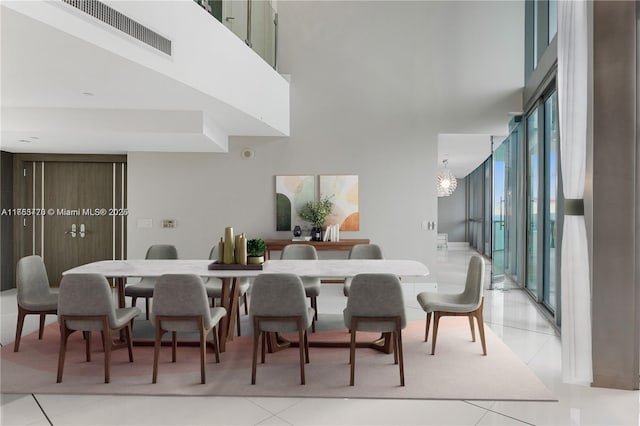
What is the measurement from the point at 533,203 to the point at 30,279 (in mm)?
6159

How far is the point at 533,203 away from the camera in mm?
6516

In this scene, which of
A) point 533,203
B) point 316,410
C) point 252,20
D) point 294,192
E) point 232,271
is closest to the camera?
point 316,410

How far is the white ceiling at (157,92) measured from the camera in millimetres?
3423

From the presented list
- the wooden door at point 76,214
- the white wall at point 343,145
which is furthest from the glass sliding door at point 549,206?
the wooden door at point 76,214

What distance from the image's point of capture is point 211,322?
354 centimetres

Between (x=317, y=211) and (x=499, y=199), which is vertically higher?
(x=499, y=199)

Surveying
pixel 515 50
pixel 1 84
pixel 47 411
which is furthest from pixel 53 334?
pixel 515 50

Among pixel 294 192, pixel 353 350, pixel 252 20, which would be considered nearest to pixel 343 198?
pixel 294 192

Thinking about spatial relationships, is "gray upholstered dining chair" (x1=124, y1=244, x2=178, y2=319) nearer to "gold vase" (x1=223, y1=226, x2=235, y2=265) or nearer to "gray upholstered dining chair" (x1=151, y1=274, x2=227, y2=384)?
"gold vase" (x1=223, y1=226, x2=235, y2=265)

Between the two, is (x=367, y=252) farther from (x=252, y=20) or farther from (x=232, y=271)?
(x=252, y=20)

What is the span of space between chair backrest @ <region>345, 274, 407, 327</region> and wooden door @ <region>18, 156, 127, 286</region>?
543cm

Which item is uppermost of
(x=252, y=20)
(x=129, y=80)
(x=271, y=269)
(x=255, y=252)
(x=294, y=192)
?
(x=252, y=20)

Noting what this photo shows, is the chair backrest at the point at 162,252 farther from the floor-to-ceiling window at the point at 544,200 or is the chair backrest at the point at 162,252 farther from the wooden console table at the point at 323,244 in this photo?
the floor-to-ceiling window at the point at 544,200

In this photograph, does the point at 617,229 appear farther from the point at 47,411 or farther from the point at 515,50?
the point at 515,50
